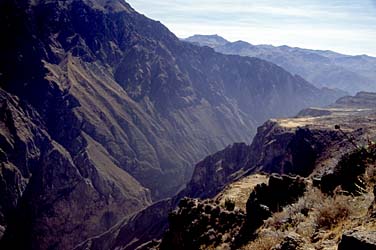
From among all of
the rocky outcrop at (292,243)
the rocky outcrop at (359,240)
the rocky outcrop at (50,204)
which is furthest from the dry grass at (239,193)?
the rocky outcrop at (50,204)

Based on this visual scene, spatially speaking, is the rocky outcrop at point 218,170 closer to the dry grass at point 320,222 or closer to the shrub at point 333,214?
the dry grass at point 320,222

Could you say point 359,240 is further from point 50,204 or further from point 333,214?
point 50,204

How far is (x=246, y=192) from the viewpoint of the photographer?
3328cm

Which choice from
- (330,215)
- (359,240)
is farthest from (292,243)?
(359,240)

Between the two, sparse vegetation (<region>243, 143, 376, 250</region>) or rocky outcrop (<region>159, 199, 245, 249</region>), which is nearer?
sparse vegetation (<region>243, 143, 376, 250</region>)

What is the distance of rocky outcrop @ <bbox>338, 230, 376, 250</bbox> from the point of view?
31.9 feet

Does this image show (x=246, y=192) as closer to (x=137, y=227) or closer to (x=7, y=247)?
(x=137, y=227)

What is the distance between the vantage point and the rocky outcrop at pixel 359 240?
973cm

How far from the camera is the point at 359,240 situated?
391 inches

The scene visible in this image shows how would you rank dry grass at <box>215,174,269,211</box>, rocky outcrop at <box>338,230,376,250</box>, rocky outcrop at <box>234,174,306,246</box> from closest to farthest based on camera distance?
1. rocky outcrop at <box>338,230,376,250</box>
2. rocky outcrop at <box>234,174,306,246</box>
3. dry grass at <box>215,174,269,211</box>

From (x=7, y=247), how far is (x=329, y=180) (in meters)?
164

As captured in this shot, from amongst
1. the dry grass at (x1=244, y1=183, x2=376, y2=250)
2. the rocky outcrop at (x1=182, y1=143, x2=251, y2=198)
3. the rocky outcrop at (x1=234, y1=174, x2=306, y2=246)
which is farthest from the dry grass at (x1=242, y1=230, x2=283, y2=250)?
the rocky outcrop at (x1=182, y1=143, x2=251, y2=198)

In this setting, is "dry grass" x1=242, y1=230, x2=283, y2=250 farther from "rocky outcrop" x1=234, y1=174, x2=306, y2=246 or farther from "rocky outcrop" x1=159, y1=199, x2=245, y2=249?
"rocky outcrop" x1=159, y1=199, x2=245, y2=249

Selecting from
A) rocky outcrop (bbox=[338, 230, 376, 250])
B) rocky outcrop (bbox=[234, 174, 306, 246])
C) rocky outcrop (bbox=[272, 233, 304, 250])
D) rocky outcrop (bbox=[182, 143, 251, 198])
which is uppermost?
rocky outcrop (bbox=[338, 230, 376, 250])
